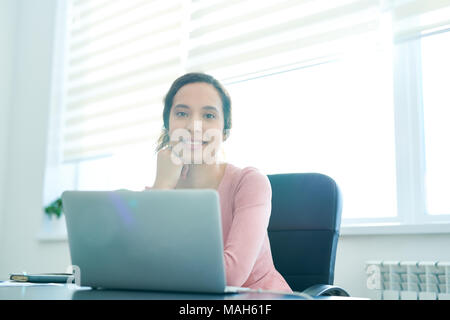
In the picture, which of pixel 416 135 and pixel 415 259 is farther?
pixel 416 135

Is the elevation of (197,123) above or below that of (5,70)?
below

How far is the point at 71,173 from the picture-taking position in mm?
3457

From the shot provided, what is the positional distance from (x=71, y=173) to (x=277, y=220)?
2.19 meters

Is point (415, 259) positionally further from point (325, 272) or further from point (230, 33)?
point (230, 33)

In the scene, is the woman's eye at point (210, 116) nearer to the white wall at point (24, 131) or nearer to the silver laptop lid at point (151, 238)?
the silver laptop lid at point (151, 238)

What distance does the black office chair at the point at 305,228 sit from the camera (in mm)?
1499

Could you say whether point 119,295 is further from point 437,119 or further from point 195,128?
point 437,119

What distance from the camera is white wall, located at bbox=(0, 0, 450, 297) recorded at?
133 inches

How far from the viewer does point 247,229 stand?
124cm

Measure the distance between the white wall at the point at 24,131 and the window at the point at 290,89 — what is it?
0.20 m

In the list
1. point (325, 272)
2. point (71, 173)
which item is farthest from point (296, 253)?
point (71, 173)

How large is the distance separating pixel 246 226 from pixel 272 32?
1.45m

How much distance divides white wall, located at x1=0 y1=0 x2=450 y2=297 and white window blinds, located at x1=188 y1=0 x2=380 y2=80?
1293 mm

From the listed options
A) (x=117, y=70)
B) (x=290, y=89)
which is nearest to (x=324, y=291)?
(x=290, y=89)
